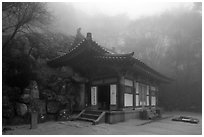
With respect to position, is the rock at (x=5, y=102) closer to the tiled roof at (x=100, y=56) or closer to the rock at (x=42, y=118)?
the rock at (x=42, y=118)

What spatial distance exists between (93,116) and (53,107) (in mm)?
2932

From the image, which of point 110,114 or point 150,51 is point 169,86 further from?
point 110,114

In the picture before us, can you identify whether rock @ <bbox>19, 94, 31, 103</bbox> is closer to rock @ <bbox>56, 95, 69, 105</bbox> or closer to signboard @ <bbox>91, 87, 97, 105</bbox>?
rock @ <bbox>56, 95, 69, 105</bbox>

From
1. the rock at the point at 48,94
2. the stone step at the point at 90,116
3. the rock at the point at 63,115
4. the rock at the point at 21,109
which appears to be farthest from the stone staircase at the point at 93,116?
the rock at the point at 21,109

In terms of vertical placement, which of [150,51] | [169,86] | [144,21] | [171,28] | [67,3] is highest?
[67,3]

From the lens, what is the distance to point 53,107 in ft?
50.6

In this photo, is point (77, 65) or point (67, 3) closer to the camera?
point (77, 65)

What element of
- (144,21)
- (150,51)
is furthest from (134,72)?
(144,21)

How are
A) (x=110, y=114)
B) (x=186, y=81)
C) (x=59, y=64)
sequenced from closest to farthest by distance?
(x=110, y=114)
(x=59, y=64)
(x=186, y=81)

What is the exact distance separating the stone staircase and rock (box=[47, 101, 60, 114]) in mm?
1740

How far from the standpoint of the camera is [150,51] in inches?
1323

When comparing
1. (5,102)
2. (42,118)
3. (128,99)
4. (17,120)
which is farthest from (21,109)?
(128,99)

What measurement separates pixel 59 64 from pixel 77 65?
146 centimetres

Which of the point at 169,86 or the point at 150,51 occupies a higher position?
the point at 150,51
